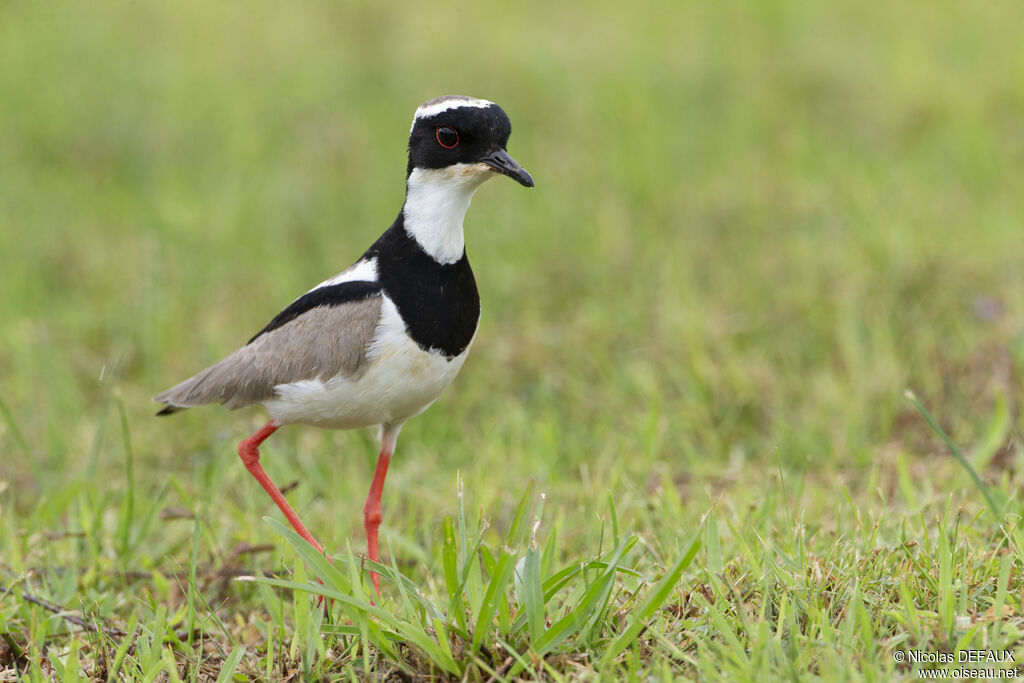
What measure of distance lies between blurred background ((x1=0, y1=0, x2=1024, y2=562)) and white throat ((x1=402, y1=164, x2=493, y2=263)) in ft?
3.87

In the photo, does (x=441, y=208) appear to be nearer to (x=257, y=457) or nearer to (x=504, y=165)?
(x=504, y=165)

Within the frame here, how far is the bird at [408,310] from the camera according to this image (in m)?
3.50

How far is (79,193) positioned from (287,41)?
107 inches

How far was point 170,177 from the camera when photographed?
26.1 ft

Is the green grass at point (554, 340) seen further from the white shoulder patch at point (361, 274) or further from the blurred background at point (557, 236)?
the white shoulder patch at point (361, 274)

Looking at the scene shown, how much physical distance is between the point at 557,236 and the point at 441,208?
362 cm

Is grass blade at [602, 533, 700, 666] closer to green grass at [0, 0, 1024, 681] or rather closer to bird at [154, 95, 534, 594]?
green grass at [0, 0, 1024, 681]

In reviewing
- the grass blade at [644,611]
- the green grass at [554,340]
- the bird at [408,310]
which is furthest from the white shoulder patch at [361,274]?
the grass blade at [644,611]

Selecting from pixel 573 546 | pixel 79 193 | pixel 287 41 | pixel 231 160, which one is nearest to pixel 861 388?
pixel 573 546

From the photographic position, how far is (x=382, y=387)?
11.5ft

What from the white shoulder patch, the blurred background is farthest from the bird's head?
the blurred background

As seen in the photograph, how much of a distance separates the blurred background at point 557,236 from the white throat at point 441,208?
1180 mm

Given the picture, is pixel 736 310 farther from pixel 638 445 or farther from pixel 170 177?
pixel 170 177

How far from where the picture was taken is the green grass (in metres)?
3.17
